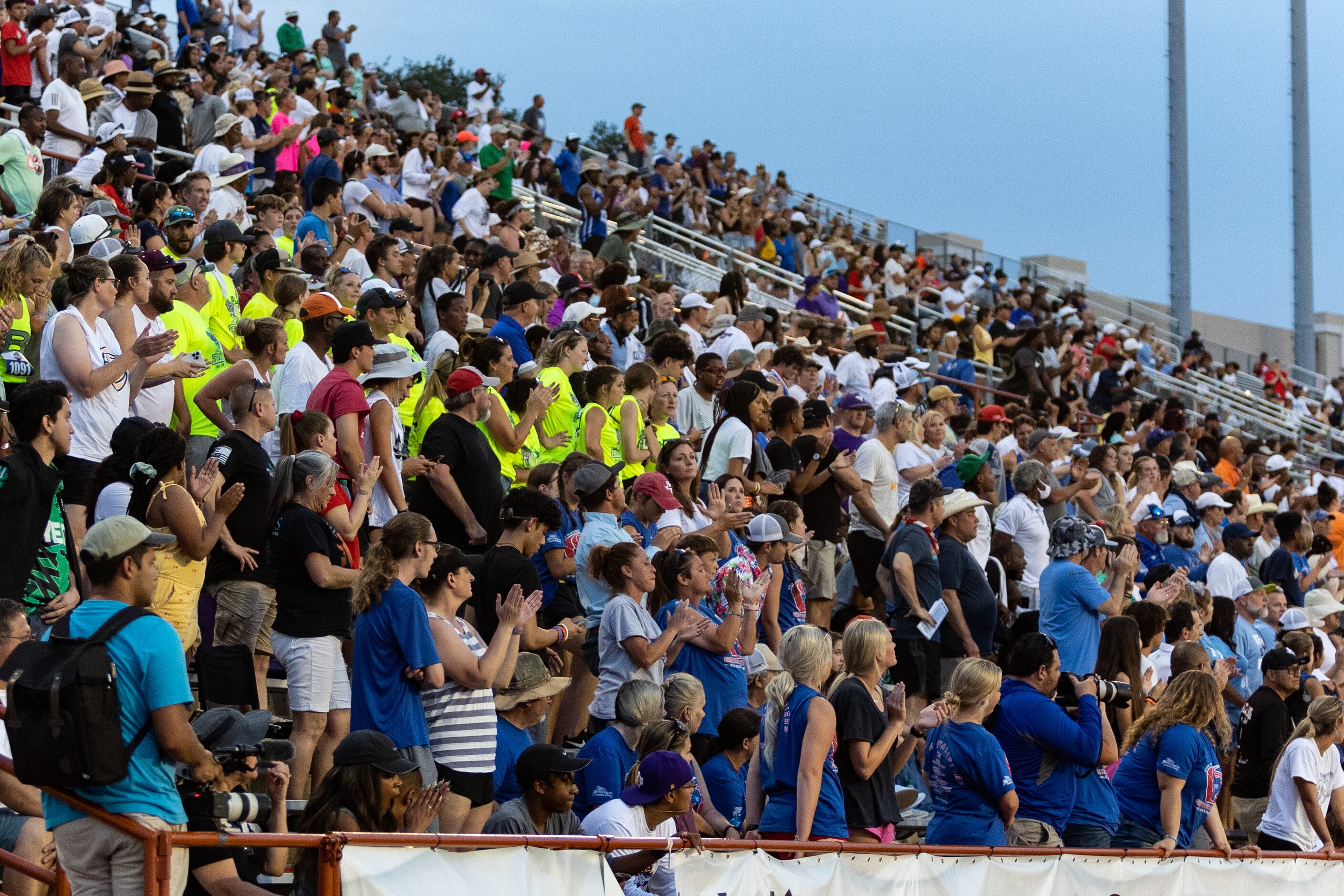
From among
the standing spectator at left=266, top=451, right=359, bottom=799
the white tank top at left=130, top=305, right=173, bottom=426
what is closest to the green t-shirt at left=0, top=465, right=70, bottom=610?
the standing spectator at left=266, top=451, right=359, bottom=799

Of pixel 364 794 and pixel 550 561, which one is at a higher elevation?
pixel 550 561

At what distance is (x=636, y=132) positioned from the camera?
26.4 metres

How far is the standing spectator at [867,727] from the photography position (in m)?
6.60

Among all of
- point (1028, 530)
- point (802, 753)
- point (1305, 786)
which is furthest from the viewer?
point (1028, 530)

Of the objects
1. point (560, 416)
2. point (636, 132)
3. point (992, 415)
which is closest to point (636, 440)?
point (560, 416)

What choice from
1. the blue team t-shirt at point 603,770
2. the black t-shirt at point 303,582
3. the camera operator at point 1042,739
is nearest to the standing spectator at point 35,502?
the black t-shirt at point 303,582

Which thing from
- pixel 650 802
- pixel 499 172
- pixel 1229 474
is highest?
pixel 499 172

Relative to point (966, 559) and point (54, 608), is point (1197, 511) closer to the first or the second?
point (966, 559)

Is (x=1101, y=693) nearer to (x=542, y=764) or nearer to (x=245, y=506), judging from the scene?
(x=542, y=764)

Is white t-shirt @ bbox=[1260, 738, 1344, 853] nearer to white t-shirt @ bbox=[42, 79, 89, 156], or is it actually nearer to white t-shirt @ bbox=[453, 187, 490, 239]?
white t-shirt @ bbox=[42, 79, 89, 156]

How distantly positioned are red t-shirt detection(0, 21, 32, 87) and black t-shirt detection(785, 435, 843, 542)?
374 inches

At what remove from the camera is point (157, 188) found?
10500 mm

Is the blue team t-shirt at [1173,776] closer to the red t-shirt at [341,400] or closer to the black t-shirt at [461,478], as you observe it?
the black t-shirt at [461,478]

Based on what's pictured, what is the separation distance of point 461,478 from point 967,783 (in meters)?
3.24
